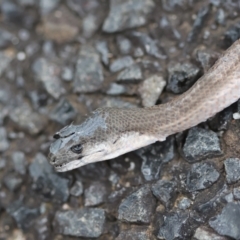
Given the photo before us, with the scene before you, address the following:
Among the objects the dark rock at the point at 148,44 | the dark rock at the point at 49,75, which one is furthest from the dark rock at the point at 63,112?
the dark rock at the point at 148,44

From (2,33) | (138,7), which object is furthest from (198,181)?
(2,33)

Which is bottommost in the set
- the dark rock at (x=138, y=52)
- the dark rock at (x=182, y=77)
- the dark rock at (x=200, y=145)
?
the dark rock at (x=200, y=145)

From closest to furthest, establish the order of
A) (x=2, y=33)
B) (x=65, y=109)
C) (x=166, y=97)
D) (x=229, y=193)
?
(x=229, y=193) < (x=166, y=97) < (x=65, y=109) < (x=2, y=33)

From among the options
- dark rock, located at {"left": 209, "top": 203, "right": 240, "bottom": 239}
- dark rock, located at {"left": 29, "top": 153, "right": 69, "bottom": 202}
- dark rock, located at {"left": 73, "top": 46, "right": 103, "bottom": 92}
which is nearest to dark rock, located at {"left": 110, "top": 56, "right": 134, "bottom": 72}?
dark rock, located at {"left": 73, "top": 46, "right": 103, "bottom": 92}

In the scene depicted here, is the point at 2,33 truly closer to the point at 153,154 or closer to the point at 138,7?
the point at 138,7

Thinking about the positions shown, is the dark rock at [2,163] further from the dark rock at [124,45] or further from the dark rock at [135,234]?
the dark rock at [124,45]

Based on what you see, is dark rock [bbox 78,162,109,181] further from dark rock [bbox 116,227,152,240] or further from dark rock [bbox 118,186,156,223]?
dark rock [bbox 116,227,152,240]
